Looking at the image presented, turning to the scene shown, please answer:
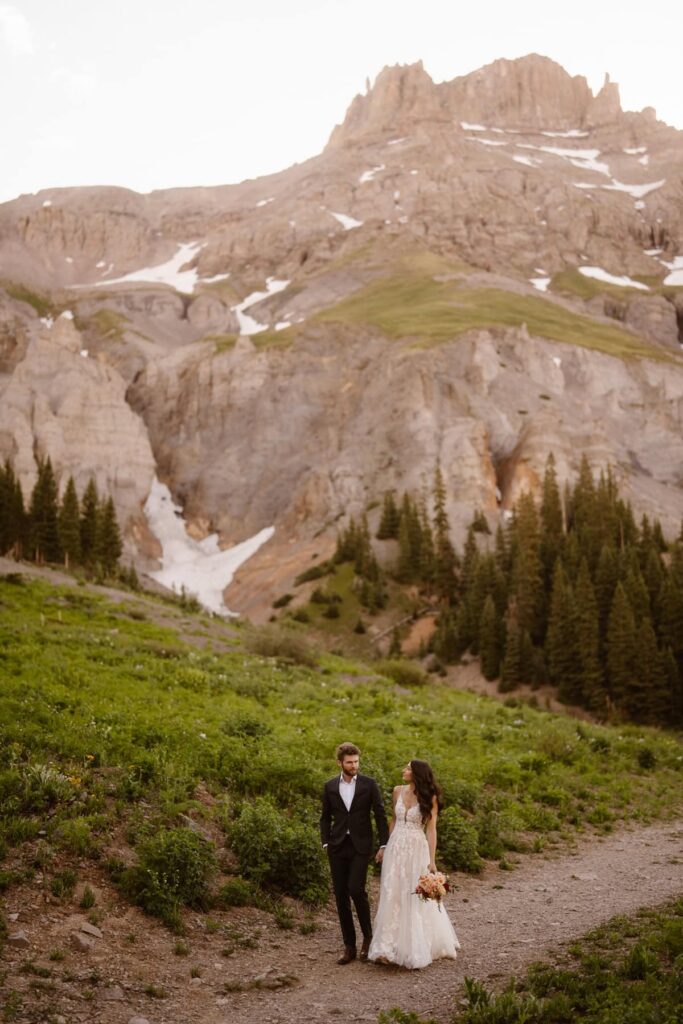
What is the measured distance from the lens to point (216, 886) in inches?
448

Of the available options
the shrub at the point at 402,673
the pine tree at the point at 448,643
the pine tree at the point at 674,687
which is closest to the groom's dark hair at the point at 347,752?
the shrub at the point at 402,673

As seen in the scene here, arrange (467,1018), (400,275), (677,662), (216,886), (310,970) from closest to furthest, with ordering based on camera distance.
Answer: (467,1018), (310,970), (216,886), (677,662), (400,275)

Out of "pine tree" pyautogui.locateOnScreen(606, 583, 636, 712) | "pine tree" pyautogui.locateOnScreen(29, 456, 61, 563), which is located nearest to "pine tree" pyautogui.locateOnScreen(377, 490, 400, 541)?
"pine tree" pyautogui.locateOnScreen(29, 456, 61, 563)

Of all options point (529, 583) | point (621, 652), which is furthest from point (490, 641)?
point (621, 652)

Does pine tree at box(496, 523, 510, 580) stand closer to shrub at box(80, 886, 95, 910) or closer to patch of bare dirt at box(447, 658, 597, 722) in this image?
patch of bare dirt at box(447, 658, 597, 722)

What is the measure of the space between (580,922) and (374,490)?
9002 centimetres

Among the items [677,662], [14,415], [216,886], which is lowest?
[677,662]

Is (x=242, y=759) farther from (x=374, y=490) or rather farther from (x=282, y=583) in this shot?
(x=374, y=490)

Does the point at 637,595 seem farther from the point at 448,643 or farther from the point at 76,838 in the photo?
the point at 76,838

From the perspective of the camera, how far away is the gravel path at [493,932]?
8.25 metres

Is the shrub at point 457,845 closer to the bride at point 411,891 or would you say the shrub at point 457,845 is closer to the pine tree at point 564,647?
the bride at point 411,891

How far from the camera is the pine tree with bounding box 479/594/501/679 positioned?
202ft

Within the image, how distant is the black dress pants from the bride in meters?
0.28

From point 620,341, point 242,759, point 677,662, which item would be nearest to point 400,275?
point 620,341
